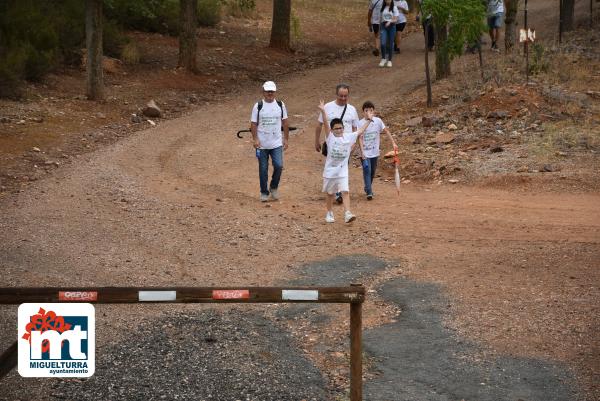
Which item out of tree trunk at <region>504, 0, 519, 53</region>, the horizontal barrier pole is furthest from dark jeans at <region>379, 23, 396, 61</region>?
the horizontal barrier pole

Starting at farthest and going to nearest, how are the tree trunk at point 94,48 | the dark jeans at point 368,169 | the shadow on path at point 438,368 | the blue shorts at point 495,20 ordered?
1. the blue shorts at point 495,20
2. the tree trunk at point 94,48
3. the dark jeans at point 368,169
4. the shadow on path at point 438,368

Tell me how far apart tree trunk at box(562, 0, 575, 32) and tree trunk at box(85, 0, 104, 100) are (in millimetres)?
14470

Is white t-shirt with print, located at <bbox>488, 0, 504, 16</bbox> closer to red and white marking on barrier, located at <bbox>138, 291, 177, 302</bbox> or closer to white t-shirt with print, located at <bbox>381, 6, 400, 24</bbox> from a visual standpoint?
white t-shirt with print, located at <bbox>381, 6, 400, 24</bbox>

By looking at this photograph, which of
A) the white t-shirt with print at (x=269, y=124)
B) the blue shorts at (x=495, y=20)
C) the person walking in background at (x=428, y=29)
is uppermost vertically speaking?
the blue shorts at (x=495, y=20)

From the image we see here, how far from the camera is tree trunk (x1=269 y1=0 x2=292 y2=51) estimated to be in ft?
97.7

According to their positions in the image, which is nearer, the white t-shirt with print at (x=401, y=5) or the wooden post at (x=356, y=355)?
the wooden post at (x=356, y=355)

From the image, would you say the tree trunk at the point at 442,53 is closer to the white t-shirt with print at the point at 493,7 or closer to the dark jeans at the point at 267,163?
the white t-shirt with print at the point at 493,7

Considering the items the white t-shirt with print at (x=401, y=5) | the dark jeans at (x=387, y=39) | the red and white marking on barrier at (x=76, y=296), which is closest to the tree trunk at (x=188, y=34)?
the dark jeans at (x=387, y=39)

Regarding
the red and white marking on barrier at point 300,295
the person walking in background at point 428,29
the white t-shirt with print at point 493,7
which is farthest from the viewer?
the white t-shirt with print at point 493,7

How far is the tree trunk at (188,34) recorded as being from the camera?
987 inches

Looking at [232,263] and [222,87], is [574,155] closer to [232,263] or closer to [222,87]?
[232,263]

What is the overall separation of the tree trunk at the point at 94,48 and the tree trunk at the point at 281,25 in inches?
348

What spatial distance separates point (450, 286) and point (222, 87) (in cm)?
1539

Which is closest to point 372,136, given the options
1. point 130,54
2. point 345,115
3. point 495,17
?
point 345,115
